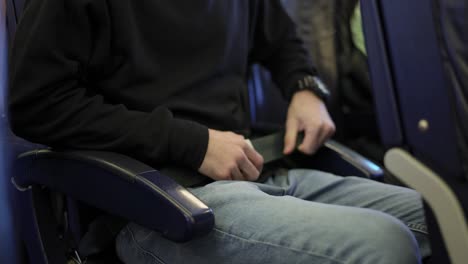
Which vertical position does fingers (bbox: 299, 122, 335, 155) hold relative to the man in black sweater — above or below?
below

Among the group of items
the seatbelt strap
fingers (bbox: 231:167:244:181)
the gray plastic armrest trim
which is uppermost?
the gray plastic armrest trim

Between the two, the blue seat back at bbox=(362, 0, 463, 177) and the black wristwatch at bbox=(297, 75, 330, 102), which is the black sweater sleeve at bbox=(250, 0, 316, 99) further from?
the blue seat back at bbox=(362, 0, 463, 177)

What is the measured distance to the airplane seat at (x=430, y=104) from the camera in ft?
1.55

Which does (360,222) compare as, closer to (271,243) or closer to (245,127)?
(271,243)

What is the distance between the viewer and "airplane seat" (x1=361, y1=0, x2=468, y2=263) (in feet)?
1.55

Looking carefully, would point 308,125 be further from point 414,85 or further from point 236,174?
point 414,85

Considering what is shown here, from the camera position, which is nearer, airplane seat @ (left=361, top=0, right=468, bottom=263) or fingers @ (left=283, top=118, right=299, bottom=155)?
airplane seat @ (left=361, top=0, right=468, bottom=263)

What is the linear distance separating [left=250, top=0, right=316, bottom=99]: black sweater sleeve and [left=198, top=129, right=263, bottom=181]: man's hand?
0.36 m

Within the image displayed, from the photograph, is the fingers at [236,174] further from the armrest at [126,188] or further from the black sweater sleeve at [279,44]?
the black sweater sleeve at [279,44]

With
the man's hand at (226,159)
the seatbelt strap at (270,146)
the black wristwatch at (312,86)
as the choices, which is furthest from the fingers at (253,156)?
the black wristwatch at (312,86)

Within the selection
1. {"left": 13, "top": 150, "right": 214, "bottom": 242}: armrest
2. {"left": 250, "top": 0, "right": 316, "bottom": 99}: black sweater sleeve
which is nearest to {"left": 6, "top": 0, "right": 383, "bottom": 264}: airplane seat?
{"left": 13, "top": 150, "right": 214, "bottom": 242}: armrest

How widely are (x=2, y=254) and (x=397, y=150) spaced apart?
38.0 inches

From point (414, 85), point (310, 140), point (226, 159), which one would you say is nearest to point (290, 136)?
point (310, 140)

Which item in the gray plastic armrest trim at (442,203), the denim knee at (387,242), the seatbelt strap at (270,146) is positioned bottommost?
the seatbelt strap at (270,146)
